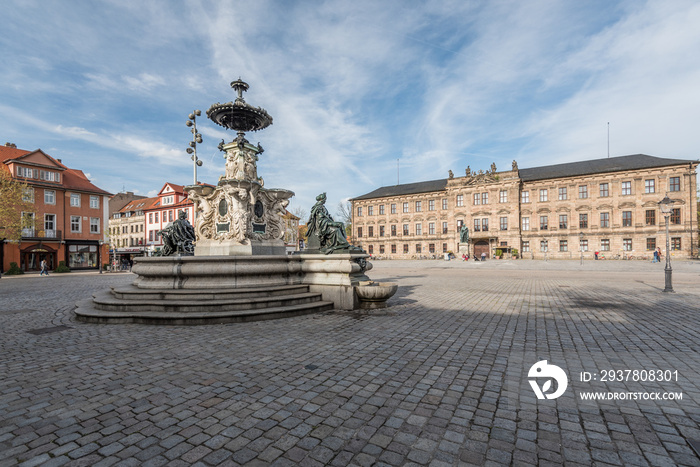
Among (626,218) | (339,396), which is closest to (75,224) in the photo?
(339,396)

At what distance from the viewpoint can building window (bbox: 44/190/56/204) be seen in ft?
109

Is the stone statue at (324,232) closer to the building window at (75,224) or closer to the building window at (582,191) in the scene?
the building window at (75,224)

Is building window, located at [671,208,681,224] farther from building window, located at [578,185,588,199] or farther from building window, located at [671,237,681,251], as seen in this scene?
building window, located at [578,185,588,199]

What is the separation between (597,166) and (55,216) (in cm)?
7038

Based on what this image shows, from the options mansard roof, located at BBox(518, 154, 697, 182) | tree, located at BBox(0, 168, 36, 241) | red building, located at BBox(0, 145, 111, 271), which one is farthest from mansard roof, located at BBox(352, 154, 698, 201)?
tree, located at BBox(0, 168, 36, 241)

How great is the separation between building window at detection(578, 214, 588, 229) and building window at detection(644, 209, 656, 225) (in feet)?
21.2

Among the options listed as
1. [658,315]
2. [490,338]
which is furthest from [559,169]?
[490,338]

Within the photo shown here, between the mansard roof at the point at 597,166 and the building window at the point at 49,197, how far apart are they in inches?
2412

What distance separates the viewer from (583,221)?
47.2 meters

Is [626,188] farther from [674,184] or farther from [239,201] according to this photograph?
[239,201]

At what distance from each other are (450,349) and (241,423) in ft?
11.0

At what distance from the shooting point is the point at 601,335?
19.0ft

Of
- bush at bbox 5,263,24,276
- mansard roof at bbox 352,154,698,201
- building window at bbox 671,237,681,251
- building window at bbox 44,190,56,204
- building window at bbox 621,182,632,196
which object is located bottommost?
bush at bbox 5,263,24,276

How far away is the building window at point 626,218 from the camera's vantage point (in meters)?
44.5
